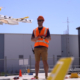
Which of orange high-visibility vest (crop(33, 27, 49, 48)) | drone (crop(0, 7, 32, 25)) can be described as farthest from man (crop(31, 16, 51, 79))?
drone (crop(0, 7, 32, 25))

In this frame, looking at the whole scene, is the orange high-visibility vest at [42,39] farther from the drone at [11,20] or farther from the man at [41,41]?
the drone at [11,20]

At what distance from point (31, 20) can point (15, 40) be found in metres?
15.7

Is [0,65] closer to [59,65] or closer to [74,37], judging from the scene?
[74,37]

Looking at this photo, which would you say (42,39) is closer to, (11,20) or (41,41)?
(41,41)

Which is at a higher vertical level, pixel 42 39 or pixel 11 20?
pixel 11 20

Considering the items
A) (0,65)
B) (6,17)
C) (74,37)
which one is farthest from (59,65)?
(74,37)

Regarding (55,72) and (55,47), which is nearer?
(55,72)

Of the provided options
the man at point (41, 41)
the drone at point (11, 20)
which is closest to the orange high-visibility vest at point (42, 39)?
the man at point (41, 41)

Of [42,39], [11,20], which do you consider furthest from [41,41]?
[11,20]

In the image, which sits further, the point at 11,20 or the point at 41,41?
the point at 11,20

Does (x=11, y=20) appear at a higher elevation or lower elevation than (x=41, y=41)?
higher

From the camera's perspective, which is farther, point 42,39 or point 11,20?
point 11,20

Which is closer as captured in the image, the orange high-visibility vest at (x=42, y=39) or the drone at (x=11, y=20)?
the orange high-visibility vest at (x=42, y=39)

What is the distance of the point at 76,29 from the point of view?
31531mm
